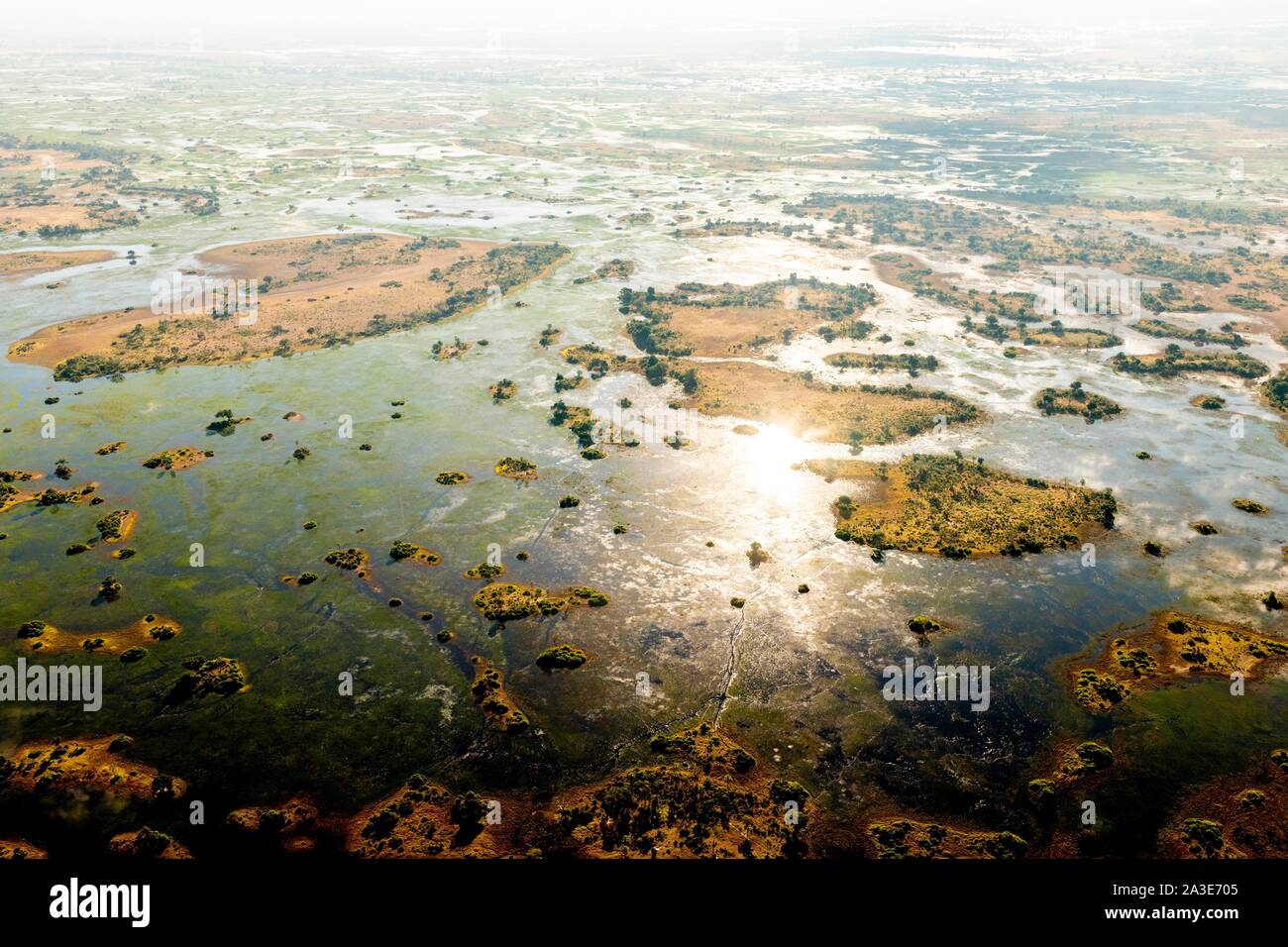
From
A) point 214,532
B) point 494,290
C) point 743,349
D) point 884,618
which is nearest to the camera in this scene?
point 884,618

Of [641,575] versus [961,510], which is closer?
[641,575]

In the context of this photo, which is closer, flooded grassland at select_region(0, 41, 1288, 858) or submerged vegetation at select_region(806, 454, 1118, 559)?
flooded grassland at select_region(0, 41, 1288, 858)

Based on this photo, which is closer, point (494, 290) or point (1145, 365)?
point (1145, 365)

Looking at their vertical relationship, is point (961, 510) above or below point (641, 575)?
above

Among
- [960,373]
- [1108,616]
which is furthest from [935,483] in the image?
[960,373]

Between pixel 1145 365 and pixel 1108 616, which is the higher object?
pixel 1145 365

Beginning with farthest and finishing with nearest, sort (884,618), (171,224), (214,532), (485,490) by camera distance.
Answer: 1. (171,224)
2. (485,490)
3. (214,532)
4. (884,618)

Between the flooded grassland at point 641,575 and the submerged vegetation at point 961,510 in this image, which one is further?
the submerged vegetation at point 961,510
